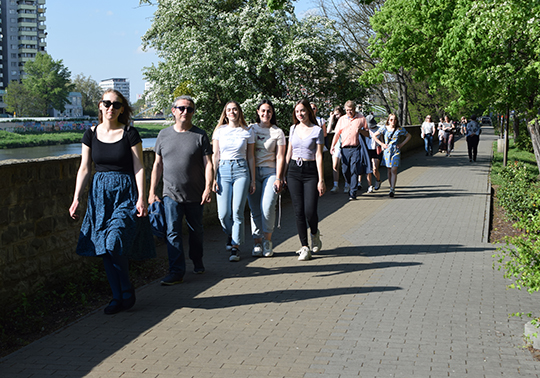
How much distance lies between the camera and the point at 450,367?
385 centimetres

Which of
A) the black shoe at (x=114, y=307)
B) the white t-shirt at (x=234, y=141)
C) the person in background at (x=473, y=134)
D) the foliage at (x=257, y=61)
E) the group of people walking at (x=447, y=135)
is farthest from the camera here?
the foliage at (x=257, y=61)

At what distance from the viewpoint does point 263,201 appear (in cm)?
703

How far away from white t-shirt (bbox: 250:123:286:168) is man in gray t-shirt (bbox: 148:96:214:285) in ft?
3.72

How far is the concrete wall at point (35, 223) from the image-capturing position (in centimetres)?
507

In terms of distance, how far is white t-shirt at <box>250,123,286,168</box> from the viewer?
274 inches

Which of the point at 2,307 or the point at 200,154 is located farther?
the point at 200,154

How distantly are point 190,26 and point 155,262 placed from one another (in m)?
22.1

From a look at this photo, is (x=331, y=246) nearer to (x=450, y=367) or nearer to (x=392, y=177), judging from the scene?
(x=450, y=367)

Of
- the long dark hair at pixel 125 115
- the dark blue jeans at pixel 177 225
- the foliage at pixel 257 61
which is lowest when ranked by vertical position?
the dark blue jeans at pixel 177 225

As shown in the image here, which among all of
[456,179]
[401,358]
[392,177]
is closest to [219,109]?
[456,179]

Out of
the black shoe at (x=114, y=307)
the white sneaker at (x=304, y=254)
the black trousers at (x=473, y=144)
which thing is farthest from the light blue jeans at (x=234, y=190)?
the black trousers at (x=473, y=144)

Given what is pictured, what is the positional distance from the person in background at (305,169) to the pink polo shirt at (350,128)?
487cm

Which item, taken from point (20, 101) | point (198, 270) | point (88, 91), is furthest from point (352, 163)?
point (88, 91)

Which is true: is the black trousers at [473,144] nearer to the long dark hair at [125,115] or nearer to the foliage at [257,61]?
the foliage at [257,61]
